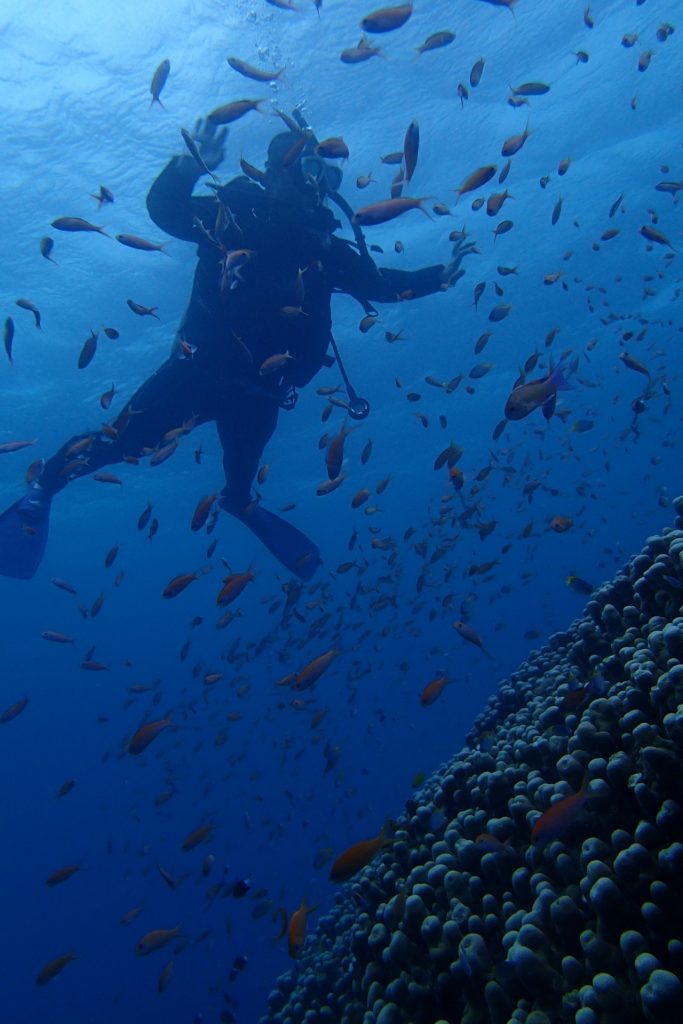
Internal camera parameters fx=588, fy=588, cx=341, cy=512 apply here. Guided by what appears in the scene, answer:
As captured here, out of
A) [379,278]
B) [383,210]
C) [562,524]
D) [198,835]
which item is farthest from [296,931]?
[379,278]

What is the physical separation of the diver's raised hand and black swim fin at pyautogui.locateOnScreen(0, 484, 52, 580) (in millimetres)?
5664

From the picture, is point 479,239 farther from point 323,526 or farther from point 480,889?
point 323,526

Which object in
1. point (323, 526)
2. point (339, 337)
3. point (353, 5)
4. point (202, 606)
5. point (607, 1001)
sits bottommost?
point (607, 1001)

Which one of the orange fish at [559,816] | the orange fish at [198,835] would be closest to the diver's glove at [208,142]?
the orange fish at [559,816]

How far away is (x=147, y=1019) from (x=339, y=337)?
31.5m

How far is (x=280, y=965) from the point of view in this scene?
76.5 feet

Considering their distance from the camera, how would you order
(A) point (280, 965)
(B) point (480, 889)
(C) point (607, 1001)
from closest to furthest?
1. (C) point (607, 1001)
2. (B) point (480, 889)
3. (A) point (280, 965)

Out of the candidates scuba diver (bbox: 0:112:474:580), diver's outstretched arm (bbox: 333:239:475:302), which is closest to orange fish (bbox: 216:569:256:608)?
scuba diver (bbox: 0:112:474:580)

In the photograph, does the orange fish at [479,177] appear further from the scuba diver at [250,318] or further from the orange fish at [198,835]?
the orange fish at [198,835]

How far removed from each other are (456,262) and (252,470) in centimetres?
509

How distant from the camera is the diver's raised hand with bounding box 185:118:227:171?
672 centimetres

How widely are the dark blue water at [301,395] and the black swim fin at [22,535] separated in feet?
5.75

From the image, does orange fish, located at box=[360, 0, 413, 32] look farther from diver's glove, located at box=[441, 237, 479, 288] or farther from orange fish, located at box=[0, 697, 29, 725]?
orange fish, located at box=[0, 697, 29, 725]

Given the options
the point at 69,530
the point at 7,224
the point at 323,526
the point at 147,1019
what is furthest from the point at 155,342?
the point at 323,526
